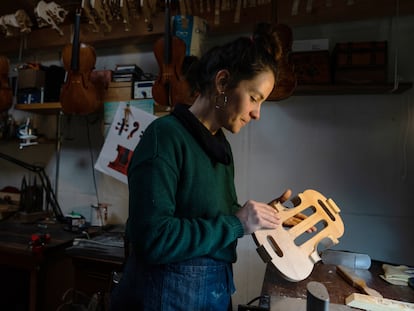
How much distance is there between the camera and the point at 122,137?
1679mm

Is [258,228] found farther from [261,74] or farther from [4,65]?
[4,65]

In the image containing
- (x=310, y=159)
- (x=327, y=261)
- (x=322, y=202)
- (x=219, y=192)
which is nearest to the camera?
(x=219, y=192)

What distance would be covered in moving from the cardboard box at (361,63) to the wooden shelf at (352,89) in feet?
0.09

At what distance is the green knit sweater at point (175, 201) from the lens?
57 cm

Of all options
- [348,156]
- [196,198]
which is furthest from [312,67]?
[196,198]

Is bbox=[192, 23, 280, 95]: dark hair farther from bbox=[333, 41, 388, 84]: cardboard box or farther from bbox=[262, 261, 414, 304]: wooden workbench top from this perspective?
bbox=[333, 41, 388, 84]: cardboard box

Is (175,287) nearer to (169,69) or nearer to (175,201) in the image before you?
(175,201)

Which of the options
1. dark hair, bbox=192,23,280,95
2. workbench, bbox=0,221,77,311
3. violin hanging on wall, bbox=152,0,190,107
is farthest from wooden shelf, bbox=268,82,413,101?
workbench, bbox=0,221,77,311

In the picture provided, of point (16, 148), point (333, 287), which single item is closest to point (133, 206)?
point (333, 287)

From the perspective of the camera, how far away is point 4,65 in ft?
6.46

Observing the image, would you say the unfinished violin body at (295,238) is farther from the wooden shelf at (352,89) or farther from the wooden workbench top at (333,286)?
the wooden shelf at (352,89)

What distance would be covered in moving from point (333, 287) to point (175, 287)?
570mm

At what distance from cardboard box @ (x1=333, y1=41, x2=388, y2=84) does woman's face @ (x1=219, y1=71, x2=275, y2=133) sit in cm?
88

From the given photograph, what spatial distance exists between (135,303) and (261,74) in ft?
2.14
